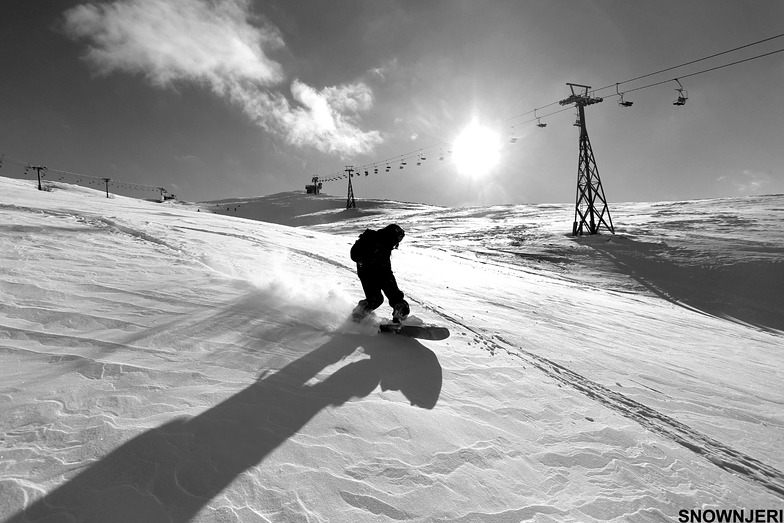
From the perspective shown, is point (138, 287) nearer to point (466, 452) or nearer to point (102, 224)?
point (466, 452)

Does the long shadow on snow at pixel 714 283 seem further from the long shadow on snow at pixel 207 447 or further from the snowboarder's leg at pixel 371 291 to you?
the long shadow on snow at pixel 207 447

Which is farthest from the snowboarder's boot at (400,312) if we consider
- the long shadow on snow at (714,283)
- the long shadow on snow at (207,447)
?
the long shadow on snow at (714,283)

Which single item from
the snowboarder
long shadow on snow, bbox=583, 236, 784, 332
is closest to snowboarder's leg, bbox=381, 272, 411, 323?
the snowboarder

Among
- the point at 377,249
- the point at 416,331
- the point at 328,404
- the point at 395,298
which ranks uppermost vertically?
the point at 377,249

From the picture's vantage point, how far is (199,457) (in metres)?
2.63

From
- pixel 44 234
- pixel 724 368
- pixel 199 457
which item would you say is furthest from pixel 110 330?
pixel 724 368

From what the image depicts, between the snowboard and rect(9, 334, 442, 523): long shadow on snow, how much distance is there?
46.3 inches

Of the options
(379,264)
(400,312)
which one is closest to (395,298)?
(400,312)

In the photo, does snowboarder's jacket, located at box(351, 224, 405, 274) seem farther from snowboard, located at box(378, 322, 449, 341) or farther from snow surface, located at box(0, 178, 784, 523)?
snow surface, located at box(0, 178, 784, 523)

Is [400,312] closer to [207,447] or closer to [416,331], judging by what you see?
[416,331]

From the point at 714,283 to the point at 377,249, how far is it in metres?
16.9

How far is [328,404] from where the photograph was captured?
3.56 meters

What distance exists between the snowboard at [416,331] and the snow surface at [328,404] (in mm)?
148

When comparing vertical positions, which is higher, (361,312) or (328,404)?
(361,312)
